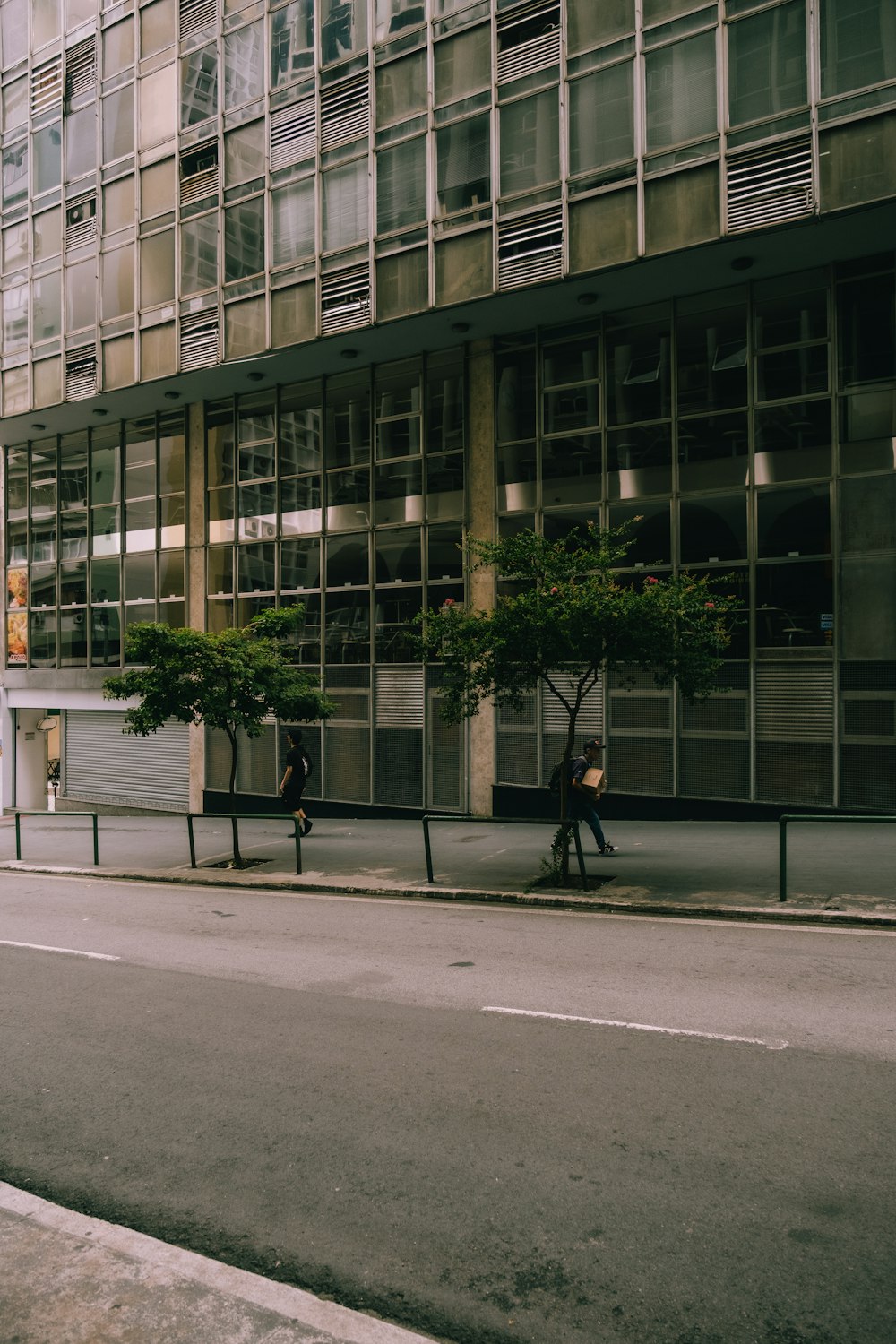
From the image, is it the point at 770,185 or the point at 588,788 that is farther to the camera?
the point at 770,185

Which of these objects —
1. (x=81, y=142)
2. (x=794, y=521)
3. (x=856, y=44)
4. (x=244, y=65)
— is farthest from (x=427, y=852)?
(x=81, y=142)

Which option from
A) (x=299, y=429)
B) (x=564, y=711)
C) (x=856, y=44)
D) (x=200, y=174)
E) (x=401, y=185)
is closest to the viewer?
(x=856, y=44)

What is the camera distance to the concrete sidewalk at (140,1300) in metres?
3.50

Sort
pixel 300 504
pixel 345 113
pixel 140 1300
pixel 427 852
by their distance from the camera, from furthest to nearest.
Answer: pixel 300 504 → pixel 345 113 → pixel 427 852 → pixel 140 1300

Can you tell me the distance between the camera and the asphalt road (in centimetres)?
379

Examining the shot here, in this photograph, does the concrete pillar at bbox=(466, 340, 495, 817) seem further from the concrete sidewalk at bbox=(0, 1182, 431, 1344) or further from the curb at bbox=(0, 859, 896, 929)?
the concrete sidewalk at bbox=(0, 1182, 431, 1344)

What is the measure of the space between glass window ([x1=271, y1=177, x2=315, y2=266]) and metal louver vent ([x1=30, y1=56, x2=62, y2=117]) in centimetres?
1046

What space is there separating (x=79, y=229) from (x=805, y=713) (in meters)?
23.1

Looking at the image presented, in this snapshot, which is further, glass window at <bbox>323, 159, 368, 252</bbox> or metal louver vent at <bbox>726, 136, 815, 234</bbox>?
glass window at <bbox>323, 159, 368, 252</bbox>

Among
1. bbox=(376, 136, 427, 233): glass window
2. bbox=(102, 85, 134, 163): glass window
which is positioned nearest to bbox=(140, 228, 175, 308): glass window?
bbox=(102, 85, 134, 163): glass window

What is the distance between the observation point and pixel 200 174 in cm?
2302

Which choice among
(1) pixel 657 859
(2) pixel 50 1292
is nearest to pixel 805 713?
(1) pixel 657 859

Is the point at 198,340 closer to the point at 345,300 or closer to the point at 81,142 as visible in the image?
the point at 345,300

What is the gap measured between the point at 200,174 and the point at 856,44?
15.1 meters
